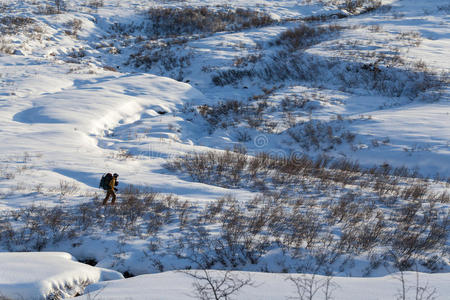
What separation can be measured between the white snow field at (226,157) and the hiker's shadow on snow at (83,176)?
4cm

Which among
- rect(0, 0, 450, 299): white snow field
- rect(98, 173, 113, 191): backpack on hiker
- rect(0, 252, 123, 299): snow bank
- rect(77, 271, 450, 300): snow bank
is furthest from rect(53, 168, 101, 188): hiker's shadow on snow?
rect(77, 271, 450, 300): snow bank

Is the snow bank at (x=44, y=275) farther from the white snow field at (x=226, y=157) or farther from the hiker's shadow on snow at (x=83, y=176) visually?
the hiker's shadow on snow at (x=83, y=176)

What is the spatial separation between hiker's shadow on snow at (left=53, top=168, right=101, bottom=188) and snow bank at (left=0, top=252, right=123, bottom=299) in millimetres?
2839

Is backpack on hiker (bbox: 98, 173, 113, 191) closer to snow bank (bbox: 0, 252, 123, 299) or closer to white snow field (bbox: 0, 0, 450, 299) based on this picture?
white snow field (bbox: 0, 0, 450, 299)

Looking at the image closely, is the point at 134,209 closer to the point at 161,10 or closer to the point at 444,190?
the point at 444,190

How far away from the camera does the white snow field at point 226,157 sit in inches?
188

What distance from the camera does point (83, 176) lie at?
24.4 feet

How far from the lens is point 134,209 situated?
6.07m

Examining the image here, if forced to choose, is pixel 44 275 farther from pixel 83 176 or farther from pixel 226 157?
pixel 226 157

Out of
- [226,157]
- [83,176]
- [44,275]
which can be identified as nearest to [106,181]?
[44,275]

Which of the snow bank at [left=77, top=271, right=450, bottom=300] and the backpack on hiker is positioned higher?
the backpack on hiker

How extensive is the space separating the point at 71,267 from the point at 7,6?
2780 centimetres

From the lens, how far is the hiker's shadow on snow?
730 centimetres

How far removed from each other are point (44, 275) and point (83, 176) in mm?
3812
